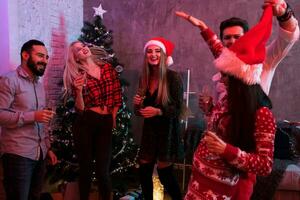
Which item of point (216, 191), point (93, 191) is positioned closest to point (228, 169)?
point (216, 191)

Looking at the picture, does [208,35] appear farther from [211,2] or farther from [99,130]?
[211,2]

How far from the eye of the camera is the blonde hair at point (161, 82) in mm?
2921

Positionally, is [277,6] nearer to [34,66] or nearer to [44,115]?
[44,115]

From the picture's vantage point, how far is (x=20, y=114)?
8.12ft

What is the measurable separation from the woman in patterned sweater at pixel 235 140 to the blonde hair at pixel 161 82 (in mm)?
1342

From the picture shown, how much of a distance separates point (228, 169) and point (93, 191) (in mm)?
2680

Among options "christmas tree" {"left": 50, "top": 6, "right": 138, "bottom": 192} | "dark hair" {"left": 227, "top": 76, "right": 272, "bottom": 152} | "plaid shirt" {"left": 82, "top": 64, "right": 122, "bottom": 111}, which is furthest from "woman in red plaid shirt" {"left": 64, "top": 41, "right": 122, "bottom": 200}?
"dark hair" {"left": 227, "top": 76, "right": 272, "bottom": 152}

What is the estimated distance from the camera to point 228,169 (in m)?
1.50

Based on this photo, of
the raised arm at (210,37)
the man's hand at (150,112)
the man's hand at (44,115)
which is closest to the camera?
the raised arm at (210,37)

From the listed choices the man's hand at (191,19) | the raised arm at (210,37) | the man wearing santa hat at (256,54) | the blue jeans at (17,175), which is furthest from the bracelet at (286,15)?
the blue jeans at (17,175)

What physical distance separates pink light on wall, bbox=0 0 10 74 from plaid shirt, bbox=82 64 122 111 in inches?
37.8

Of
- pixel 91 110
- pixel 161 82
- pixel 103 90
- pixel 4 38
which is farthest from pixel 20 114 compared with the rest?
pixel 4 38

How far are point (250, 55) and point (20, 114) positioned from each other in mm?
1731

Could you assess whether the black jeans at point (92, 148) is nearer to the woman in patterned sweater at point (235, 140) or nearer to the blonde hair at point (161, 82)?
the blonde hair at point (161, 82)
